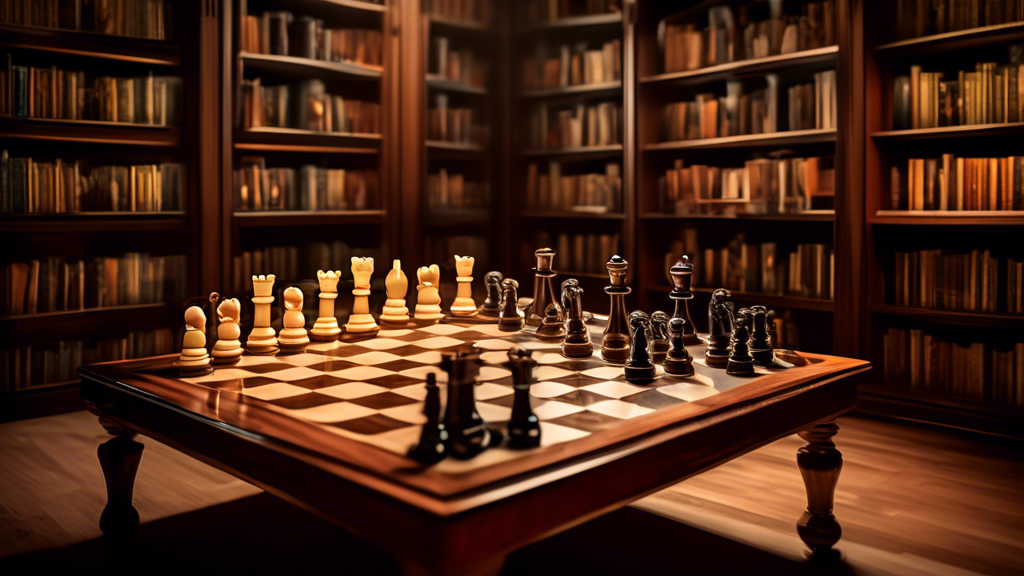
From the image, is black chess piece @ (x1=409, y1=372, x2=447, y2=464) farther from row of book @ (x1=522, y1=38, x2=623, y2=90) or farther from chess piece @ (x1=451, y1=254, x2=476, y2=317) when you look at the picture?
row of book @ (x1=522, y1=38, x2=623, y2=90)

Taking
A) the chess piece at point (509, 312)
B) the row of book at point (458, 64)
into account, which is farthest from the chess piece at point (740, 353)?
the row of book at point (458, 64)

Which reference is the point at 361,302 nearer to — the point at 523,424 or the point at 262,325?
the point at 262,325

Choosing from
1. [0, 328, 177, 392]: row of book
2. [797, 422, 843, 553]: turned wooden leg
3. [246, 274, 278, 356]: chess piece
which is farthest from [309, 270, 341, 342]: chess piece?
[0, 328, 177, 392]: row of book

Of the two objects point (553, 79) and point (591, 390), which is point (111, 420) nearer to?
point (591, 390)

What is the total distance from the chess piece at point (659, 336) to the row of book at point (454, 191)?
2961 mm

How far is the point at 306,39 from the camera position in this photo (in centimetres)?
430

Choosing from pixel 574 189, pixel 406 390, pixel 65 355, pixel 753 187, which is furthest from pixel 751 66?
pixel 65 355

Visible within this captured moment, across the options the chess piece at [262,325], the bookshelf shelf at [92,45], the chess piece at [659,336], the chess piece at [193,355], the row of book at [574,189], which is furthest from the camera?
the row of book at [574,189]

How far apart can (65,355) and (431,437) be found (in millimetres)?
3146

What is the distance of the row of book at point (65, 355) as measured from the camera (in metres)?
3.62

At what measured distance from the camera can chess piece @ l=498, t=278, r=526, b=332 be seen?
2379 millimetres

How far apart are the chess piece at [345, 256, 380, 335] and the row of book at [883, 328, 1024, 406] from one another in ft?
7.56

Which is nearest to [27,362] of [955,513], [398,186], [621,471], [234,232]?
[234,232]

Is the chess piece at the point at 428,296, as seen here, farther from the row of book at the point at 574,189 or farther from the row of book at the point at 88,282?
the row of book at the point at 574,189
